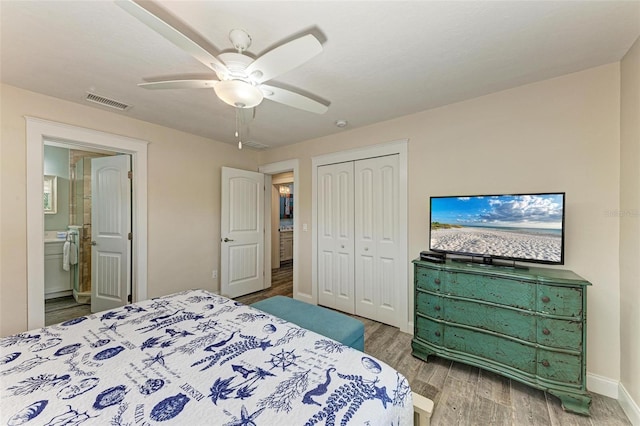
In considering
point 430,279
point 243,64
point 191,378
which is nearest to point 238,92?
point 243,64

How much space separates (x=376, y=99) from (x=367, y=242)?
1.63 meters

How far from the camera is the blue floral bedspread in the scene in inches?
32.9

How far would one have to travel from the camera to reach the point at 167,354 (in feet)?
3.92

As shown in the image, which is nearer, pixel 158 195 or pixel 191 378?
pixel 191 378

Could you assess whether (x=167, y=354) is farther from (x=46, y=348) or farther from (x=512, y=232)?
(x=512, y=232)

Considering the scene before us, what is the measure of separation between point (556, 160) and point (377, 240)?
175 cm

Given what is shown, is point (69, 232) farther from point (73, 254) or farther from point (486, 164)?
point (486, 164)

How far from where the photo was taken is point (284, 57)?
50.4 inches

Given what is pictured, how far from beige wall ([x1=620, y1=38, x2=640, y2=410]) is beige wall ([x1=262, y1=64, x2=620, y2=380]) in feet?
0.19

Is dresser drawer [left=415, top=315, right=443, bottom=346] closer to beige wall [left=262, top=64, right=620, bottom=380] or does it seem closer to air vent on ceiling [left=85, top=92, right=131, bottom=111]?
beige wall [left=262, top=64, right=620, bottom=380]

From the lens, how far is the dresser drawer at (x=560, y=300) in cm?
163

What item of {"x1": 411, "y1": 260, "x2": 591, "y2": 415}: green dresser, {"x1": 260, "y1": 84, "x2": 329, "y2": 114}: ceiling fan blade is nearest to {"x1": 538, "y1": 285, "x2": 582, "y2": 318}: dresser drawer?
{"x1": 411, "y1": 260, "x2": 591, "y2": 415}: green dresser

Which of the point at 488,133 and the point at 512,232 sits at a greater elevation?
the point at 488,133

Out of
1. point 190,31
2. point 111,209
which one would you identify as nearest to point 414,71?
point 190,31
